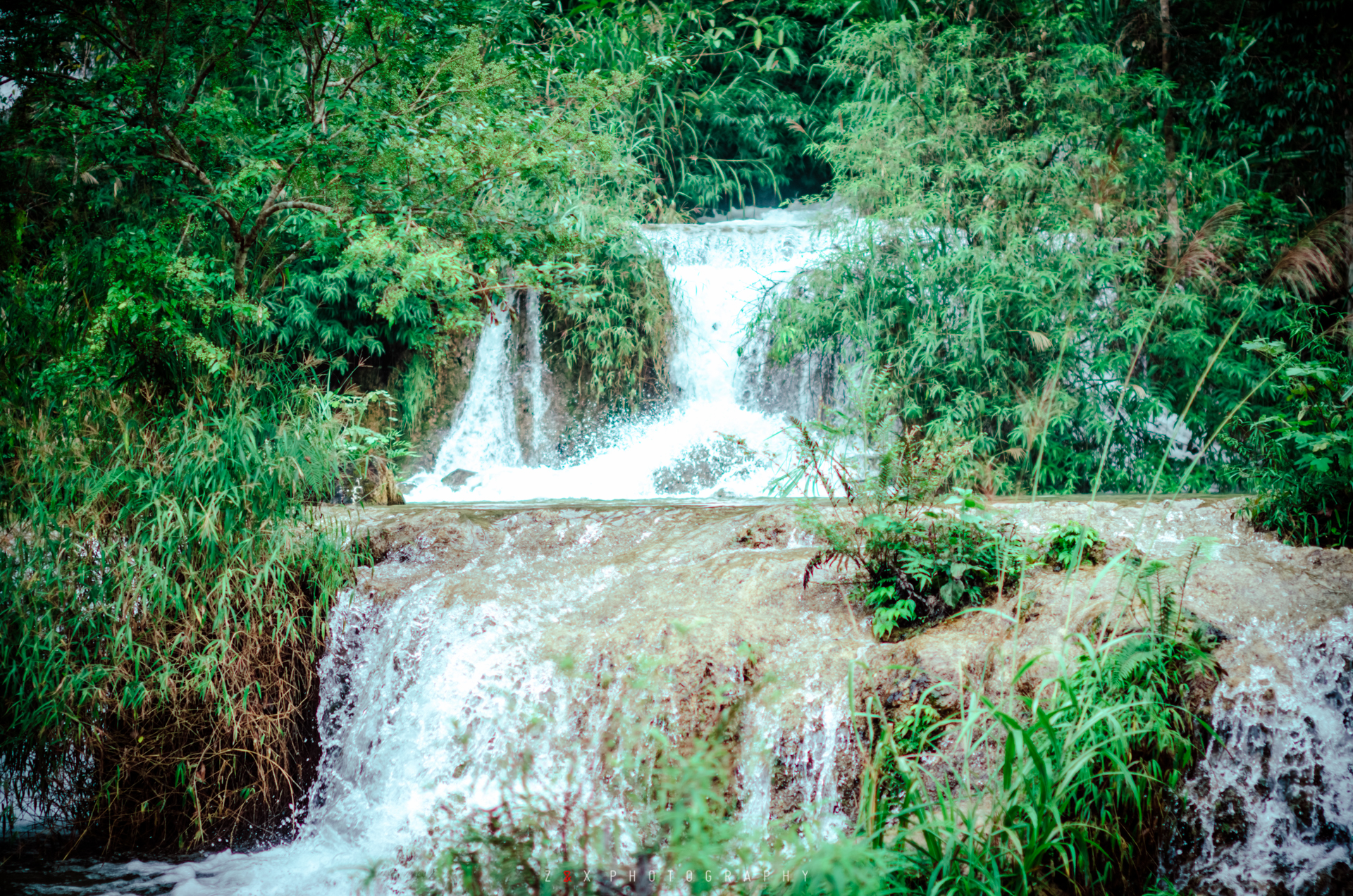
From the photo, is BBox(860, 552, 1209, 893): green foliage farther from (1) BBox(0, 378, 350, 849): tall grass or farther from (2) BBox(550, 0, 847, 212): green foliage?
(2) BBox(550, 0, 847, 212): green foliage

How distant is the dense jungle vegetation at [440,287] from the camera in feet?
10.2

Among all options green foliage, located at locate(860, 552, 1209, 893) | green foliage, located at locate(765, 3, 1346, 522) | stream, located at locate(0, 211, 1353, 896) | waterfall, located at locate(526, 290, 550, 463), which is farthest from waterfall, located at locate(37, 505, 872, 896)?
waterfall, located at locate(526, 290, 550, 463)

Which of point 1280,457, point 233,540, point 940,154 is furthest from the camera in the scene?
point 940,154

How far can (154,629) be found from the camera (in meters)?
3.11

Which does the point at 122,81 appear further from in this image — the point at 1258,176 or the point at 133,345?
the point at 1258,176

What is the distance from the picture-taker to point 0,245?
3570 mm

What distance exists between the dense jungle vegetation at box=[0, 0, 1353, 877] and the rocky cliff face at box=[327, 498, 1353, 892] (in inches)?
15.2

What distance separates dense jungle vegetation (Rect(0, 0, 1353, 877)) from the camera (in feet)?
10.2

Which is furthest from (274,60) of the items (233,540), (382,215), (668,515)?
(668,515)

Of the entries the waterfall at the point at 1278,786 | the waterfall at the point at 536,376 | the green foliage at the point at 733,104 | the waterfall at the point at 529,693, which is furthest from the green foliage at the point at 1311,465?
the green foliage at the point at 733,104

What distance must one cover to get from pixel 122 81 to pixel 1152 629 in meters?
4.24

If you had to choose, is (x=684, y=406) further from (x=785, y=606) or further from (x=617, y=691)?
(x=617, y=691)

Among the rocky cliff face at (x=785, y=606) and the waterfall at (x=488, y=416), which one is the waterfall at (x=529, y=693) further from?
the waterfall at (x=488, y=416)

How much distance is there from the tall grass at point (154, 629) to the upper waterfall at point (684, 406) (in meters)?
3.80
